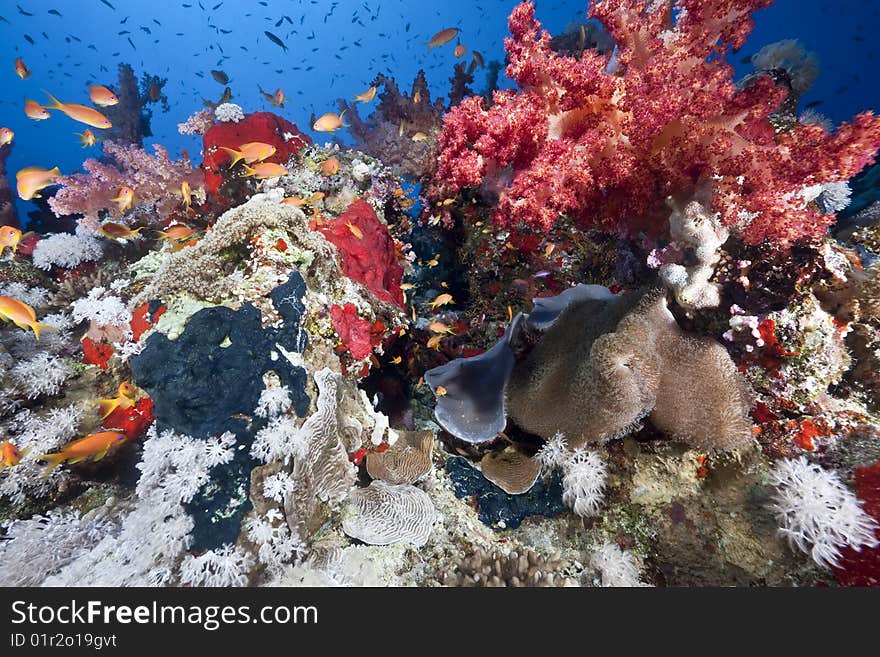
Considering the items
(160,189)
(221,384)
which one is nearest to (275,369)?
(221,384)

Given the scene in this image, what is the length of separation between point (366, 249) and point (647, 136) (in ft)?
9.70

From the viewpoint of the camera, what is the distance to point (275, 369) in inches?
111

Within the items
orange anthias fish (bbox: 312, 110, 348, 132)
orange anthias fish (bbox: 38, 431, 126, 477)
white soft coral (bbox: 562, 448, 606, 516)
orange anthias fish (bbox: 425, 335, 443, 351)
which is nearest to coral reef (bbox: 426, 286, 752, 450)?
white soft coral (bbox: 562, 448, 606, 516)

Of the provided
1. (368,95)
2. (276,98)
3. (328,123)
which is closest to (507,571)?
(328,123)

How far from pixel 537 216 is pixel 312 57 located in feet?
394

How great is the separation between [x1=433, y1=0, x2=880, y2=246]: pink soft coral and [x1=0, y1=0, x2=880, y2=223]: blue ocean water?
142ft

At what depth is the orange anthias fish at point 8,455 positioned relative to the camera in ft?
10.1

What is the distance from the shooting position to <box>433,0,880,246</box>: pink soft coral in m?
2.37

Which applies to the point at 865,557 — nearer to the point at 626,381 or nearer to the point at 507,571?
the point at 626,381

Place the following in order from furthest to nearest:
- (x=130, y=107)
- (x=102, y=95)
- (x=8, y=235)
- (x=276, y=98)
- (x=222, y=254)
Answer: (x=130, y=107) < (x=276, y=98) < (x=102, y=95) < (x=8, y=235) < (x=222, y=254)

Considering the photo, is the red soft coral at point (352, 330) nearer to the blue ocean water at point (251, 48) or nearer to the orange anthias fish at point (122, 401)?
the orange anthias fish at point (122, 401)

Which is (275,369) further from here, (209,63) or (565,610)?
(209,63)

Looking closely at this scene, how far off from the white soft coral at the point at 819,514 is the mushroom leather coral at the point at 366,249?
3.44 meters

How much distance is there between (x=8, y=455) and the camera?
3.08 meters
